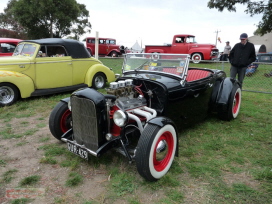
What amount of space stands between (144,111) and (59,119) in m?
1.30

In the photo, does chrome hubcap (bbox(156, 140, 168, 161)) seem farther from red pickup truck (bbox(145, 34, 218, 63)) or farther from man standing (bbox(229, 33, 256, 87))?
red pickup truck (bbox(145, 34, 218, 63))

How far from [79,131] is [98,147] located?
13.9 inches

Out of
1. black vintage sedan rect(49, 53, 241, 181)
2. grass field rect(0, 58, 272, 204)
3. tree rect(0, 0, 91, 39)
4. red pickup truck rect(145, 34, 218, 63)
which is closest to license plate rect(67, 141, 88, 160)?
black vintage sedan rect(49, 53, 241, 181)

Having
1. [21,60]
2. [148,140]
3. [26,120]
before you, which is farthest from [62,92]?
[148,140]

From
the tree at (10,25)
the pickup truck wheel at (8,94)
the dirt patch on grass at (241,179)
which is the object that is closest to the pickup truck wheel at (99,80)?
the pickup truck wheel at (8,94)

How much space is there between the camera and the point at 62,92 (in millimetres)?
6930

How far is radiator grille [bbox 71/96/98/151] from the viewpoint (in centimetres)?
262

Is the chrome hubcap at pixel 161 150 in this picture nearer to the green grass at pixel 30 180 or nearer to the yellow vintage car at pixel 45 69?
the green grass at pixel 30 180

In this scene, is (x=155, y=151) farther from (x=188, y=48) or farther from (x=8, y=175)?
(x=188, y=48)

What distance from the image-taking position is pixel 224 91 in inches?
173

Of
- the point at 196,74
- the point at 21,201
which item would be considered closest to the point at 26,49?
the point at 196,74

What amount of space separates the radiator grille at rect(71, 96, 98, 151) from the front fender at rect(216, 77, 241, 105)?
2.71 meters

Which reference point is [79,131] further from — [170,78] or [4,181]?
[170,78]

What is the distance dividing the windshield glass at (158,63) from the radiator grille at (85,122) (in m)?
1.50
